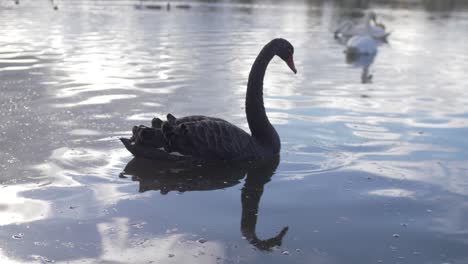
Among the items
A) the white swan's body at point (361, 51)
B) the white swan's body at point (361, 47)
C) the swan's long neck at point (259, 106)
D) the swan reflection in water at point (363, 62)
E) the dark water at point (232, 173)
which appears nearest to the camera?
the dark water at point (232, 173)

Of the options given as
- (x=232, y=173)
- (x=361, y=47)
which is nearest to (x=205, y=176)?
(x=232, y=173)

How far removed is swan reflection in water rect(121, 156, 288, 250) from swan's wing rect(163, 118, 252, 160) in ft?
0.53

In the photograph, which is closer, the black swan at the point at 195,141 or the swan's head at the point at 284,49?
the black swan at the point at 195,141

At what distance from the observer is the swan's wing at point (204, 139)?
498cm

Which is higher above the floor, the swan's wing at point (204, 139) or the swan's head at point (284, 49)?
the swan's head at point (284, 49)

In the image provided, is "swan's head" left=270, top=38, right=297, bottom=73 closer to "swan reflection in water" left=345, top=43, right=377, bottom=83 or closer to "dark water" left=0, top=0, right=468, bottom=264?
"dark water" left=0, top=0, right=468, bottom=264

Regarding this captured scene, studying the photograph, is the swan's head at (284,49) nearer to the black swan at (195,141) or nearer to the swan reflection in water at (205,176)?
the black swan at (195,141)

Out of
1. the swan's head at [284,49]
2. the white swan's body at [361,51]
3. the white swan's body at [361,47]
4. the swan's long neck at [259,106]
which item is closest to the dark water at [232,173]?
the swan's long neck at [259,106]

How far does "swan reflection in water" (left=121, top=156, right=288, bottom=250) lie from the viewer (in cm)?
469

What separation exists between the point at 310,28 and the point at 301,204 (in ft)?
63.9

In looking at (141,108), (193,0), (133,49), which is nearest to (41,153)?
(141,108)

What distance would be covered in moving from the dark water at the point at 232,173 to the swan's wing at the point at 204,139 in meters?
0.19

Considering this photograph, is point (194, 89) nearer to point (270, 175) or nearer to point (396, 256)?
point (270, 175)

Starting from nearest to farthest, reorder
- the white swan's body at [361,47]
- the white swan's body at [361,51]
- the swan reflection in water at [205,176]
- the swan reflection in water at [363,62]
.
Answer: the swan reflection in water at [205,176], the swan reflection in water at [363,62], the white swan's body at [361,51], the white swan's body at [361,47]
